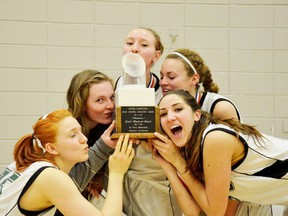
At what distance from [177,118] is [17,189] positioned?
73cm

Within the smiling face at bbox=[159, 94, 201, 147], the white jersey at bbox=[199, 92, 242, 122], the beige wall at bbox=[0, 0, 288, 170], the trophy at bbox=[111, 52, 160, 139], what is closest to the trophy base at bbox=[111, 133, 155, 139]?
the trophy at bbox=[111, 52, 160, 139]

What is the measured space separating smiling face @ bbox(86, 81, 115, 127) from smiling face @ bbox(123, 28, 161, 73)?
22 centimetres

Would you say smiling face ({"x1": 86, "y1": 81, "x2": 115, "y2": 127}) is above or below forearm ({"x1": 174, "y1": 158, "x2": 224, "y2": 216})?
above

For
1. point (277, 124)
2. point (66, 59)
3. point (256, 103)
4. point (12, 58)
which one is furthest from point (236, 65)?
point (12, 58)

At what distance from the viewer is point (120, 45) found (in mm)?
2979

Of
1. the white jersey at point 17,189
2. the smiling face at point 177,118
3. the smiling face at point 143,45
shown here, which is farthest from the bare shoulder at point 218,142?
the white jersey at point 17,189

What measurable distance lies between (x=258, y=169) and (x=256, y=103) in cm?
119

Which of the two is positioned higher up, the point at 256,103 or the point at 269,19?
the point at 269,19

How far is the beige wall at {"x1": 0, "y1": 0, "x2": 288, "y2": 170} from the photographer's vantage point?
9.53 ft

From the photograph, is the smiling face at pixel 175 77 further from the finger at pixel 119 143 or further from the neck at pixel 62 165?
the neck at pixel 62 165

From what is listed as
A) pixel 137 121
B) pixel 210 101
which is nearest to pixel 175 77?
pixel 210 101

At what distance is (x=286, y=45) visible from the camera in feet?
10.1

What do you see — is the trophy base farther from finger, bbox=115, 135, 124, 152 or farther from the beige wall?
the beige wall

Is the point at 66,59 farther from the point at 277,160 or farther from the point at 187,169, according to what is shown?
the point at 277,160
